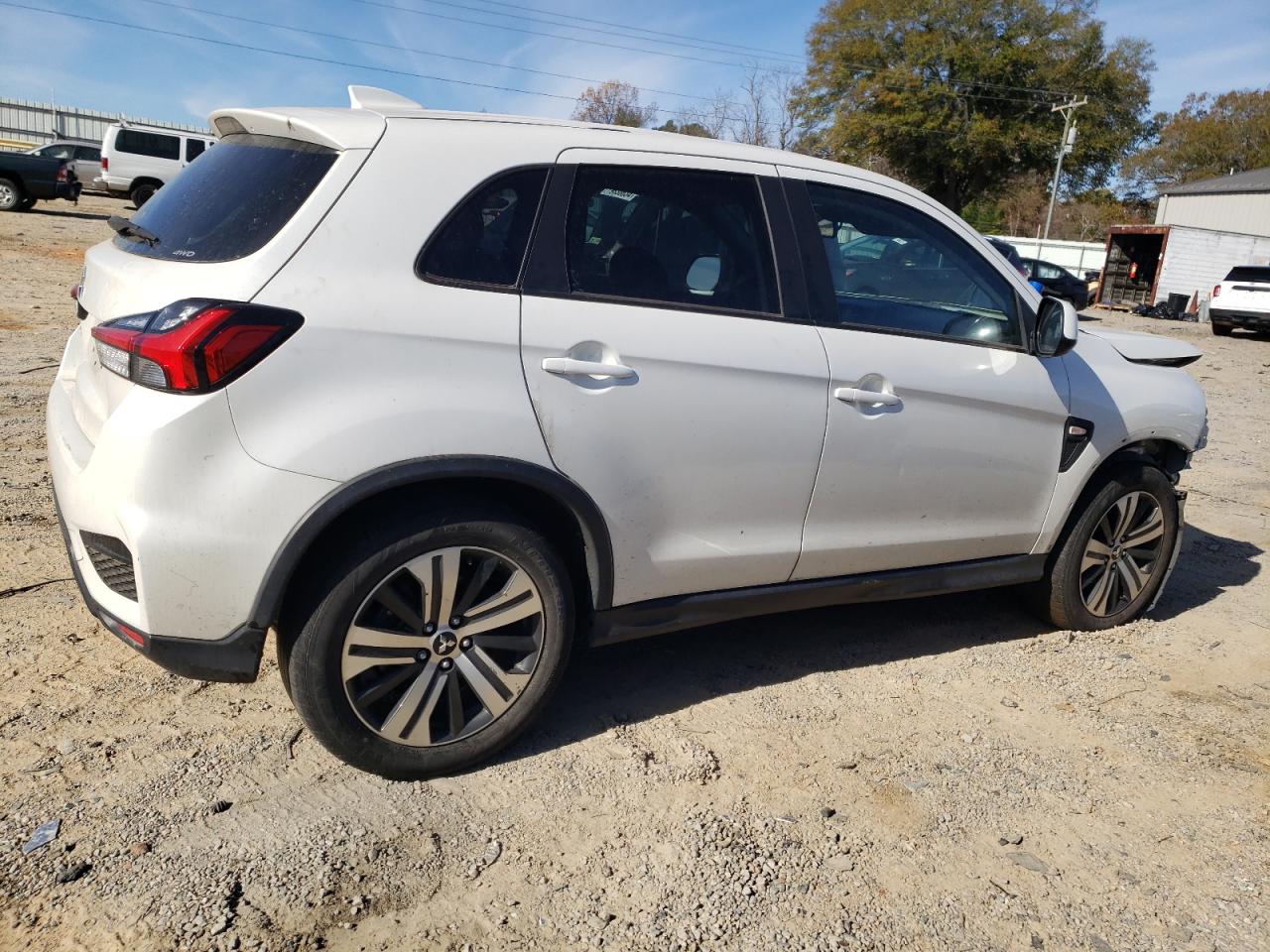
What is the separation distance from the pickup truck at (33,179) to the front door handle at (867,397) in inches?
931

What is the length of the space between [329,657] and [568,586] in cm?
71

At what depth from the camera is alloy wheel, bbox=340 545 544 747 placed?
9.14ft

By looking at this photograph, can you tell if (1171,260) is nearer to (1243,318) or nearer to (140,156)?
(1243,318)

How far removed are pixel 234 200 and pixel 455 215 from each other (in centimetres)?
62

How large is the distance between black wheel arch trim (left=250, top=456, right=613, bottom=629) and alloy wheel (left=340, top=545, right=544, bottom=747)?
0.72ft

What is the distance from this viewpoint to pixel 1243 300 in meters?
22.8

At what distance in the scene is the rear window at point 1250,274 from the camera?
23344mm

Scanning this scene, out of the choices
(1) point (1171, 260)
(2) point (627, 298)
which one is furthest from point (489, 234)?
(1) point (1171, 260)

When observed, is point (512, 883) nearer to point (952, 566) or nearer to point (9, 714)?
point (9, 714)

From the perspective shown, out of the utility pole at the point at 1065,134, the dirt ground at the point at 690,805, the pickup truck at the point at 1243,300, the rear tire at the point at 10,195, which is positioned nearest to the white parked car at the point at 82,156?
the rear tire at the point at 10,195

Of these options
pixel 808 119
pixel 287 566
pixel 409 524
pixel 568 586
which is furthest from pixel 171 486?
pixel 808 119

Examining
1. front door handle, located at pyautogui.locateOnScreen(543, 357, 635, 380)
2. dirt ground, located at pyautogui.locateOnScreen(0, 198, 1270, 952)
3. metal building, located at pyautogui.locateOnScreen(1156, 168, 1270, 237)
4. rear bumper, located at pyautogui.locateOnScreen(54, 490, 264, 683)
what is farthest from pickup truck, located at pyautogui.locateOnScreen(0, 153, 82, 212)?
metal building, located at pyautogui.locateOnScreen(1156, 168, 1270, 237)

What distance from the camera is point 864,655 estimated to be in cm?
416

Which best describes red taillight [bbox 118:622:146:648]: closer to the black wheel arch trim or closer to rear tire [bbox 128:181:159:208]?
the black wheel arch trim
